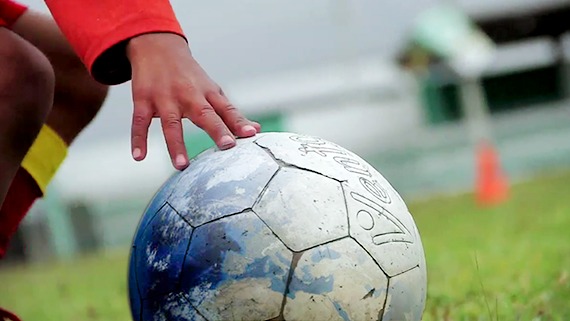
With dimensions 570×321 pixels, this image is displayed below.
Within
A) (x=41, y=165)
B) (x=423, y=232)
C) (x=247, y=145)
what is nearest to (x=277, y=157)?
(x=247, y=145)

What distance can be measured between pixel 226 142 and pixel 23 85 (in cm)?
54

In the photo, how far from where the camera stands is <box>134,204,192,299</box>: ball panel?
62.6 inches

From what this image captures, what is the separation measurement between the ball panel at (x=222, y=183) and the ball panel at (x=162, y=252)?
2cm

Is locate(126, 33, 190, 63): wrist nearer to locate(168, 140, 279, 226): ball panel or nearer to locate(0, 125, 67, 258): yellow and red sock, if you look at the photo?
locate(168, 140, 279, 226): ball panel

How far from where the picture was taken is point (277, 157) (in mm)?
1674

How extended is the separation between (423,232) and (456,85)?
13978 millimetres

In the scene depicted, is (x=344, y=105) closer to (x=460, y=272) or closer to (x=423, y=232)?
(x=423, y=232)

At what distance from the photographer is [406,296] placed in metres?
1.65

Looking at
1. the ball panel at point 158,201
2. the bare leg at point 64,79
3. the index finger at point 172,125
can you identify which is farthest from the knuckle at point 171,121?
the bare leg at point 64,79

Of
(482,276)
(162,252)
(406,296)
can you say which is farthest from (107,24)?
(482,276)

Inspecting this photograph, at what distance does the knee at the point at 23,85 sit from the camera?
1.86 metres

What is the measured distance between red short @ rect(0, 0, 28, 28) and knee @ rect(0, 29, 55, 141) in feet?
0.76

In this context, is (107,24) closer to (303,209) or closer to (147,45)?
(147,45)

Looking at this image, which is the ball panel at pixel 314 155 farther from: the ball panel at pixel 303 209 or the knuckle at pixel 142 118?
the knuckle at pixel 142 118
